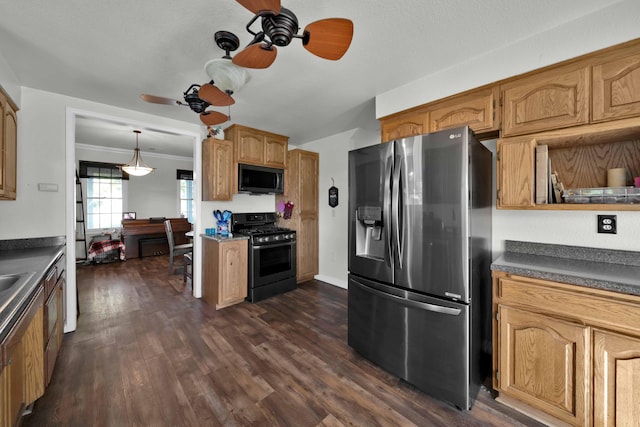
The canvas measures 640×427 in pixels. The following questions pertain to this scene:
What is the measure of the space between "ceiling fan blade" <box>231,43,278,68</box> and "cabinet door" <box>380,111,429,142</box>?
1454mm

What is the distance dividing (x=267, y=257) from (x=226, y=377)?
5.69ft

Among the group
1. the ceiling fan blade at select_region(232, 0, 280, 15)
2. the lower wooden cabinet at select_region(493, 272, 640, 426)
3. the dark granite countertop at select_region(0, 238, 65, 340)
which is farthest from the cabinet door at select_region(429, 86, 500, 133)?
the dark granite countertop at select_region(0, 238, 65, 340)

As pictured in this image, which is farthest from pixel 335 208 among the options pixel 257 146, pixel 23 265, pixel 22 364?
pixel 22 364


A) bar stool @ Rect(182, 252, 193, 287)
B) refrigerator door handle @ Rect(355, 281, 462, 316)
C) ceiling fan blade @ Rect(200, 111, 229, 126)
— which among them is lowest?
bar stool @ Rect(182, 252, 193, 287)

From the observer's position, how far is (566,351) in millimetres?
1356

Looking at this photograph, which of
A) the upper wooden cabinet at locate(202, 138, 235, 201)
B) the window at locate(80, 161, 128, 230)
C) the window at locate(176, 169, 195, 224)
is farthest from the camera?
the window at locate(176, 169, 195, 224)

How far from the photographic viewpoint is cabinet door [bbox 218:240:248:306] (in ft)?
10.3

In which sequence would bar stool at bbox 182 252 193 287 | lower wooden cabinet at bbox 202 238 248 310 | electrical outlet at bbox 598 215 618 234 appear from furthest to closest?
1. bar stool at bbox 182 252 193 287
2. lower wooden cabinet at bbox 202 238 248 310
3. electrical outlet at bbox 598 215 618 234

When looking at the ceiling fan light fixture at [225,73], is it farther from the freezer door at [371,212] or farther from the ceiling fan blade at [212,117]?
the freezer door at [371,212]

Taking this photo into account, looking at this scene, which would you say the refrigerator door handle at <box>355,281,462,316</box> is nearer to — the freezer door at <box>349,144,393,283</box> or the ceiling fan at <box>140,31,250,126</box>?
the freezer door at <box>349,144,393,283</box>

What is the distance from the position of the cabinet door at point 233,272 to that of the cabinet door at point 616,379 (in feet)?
10.5

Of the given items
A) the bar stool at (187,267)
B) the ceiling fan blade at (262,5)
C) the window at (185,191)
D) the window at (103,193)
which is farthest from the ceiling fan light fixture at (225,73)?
the window at (185,191)

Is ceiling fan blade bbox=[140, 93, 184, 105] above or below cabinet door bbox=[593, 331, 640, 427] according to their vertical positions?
above

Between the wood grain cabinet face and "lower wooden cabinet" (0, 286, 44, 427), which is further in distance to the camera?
the wood grain cabinet face
